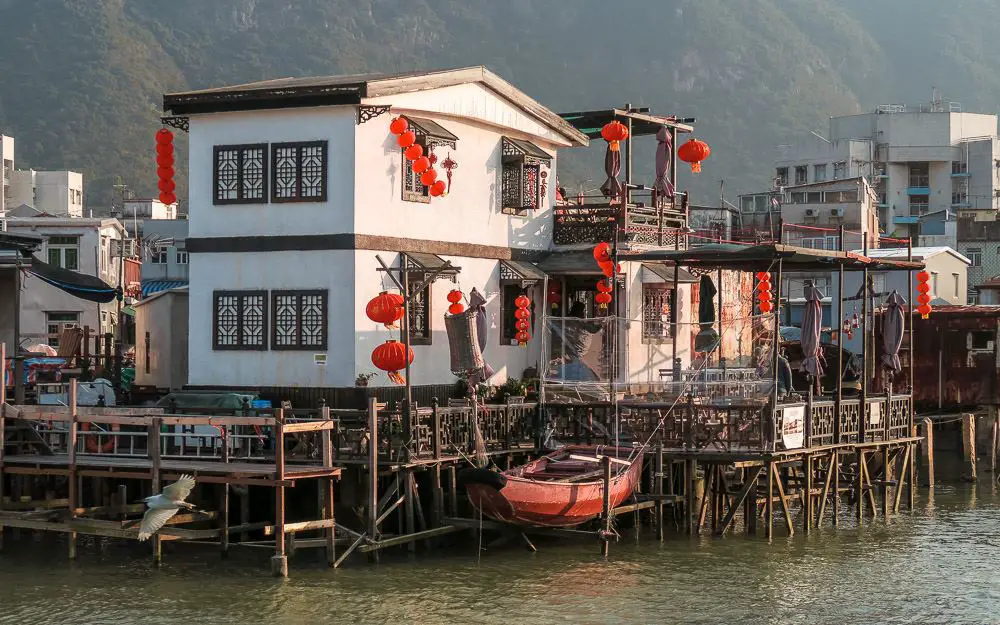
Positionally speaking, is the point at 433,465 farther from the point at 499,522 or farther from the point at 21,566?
the point at 21,566

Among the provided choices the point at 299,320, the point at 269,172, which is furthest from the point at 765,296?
the point at 269,172

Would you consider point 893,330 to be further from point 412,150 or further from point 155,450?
point 155,450

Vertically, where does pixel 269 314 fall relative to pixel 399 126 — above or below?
below

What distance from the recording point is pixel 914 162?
9775 cm

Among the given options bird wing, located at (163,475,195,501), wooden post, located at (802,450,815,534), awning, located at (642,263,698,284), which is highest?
awning, located at (642,263,698,284)

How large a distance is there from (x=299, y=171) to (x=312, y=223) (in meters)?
1.14

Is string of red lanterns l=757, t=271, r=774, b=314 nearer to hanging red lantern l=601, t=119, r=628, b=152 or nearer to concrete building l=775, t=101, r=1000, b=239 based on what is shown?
hanging red lantern l=601, t=119, r=628, b=152

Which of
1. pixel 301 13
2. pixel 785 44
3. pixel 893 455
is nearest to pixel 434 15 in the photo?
pixel 301 13

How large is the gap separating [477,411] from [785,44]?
14639 cm

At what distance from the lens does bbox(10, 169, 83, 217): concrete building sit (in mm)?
90250

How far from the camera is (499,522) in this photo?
27422mm

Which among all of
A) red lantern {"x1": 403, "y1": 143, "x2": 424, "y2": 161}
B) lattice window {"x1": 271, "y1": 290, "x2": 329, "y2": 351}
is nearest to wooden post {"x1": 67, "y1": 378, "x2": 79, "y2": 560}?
lattice window {"x1": 271, "y1": 290, "x2": 329, "y2": 351}

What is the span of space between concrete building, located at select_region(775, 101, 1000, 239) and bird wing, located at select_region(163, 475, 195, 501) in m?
75.5

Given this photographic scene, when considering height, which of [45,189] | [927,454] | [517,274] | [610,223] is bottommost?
[927,454]
